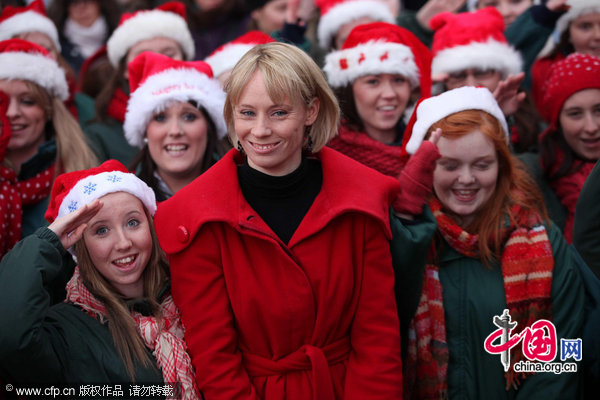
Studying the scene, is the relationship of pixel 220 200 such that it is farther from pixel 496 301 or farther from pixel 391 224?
pixel 496 301

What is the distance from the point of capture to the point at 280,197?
9.20 ft

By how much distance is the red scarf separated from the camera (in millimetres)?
4879

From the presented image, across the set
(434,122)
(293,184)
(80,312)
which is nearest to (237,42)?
(434,122)

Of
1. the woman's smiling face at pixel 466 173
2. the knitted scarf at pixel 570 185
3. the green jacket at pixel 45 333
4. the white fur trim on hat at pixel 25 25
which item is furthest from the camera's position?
the white fur trim on hat at pixel 25 25

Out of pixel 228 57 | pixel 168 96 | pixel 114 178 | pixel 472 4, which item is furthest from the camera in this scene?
pixel 472 4

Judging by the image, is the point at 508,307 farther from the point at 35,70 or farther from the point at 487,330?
the point at 35,70

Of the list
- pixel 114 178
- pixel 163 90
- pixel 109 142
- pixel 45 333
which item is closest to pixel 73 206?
pixel 114 178

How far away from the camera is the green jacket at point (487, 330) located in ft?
10.5

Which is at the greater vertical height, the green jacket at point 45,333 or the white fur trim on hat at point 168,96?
the white fur trim on hat at point 168,96

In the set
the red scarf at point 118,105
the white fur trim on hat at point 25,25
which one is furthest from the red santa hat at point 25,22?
the red scarf at point 118,105

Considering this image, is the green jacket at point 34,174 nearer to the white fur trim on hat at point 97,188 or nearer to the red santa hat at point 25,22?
the white fur trim on hat at point 97,188

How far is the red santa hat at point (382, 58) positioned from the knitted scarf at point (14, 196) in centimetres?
221

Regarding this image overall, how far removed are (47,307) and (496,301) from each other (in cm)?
234

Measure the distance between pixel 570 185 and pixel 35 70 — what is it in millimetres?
3948
